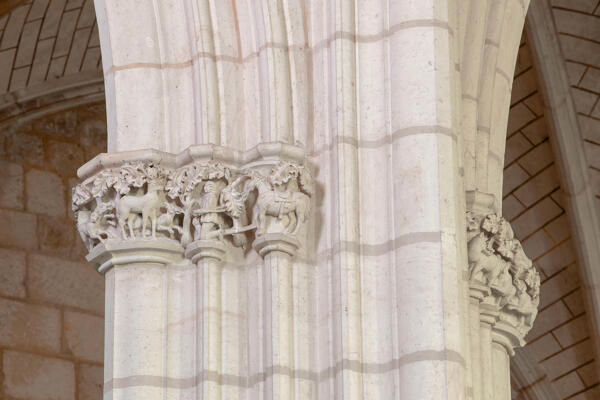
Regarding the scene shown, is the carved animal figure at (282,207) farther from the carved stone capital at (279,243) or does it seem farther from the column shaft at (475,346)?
the column shaft at (475,346)

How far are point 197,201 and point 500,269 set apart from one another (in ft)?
3.48

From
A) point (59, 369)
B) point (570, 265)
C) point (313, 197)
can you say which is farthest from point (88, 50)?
point (313, 197)

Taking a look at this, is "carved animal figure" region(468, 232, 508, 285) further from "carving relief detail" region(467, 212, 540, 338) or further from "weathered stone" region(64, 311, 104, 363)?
"weathered stone" region(64, 311, 104, 363)

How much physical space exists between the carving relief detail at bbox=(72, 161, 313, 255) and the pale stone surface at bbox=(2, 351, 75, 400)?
390cm

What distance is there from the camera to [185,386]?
4613mm

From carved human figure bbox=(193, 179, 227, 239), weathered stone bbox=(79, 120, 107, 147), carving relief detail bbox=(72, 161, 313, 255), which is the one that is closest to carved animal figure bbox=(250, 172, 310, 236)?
carving relief detail bbox=(72, 161, 313, 255)

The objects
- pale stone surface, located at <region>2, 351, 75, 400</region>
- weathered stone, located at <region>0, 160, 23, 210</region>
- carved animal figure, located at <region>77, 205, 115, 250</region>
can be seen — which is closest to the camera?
carved animal figure, located at <region>77, 205, 115, 250</region>

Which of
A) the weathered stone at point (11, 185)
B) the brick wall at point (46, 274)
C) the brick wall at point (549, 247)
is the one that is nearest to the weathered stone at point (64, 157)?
the brick wall at point (46, 274)

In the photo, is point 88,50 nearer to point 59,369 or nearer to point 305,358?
point 59,369

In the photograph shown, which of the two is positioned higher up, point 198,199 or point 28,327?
point 28,327

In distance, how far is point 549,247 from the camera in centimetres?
971

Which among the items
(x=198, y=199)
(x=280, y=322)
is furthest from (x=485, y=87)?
(x=280, y=322)

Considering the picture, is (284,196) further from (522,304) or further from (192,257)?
(522,304)

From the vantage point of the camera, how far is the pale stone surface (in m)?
8.59
